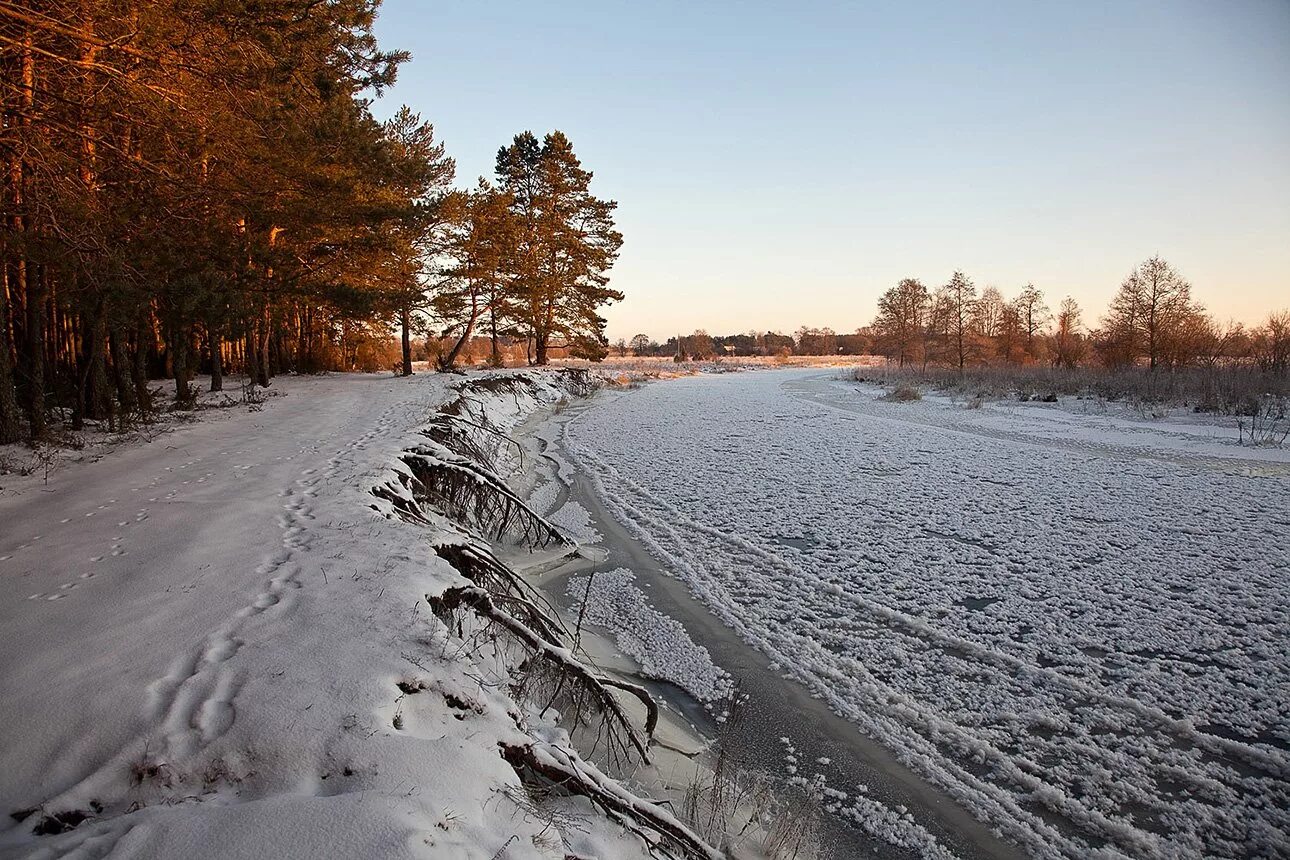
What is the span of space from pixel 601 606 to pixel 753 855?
9.34 feet

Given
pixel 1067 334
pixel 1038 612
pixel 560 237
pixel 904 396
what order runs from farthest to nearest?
pixel 1067 334 → pixel 560 237 → pixel 904 396 → pixel 1038 612

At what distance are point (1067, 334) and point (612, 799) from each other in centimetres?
5574

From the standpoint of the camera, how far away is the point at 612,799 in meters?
2.27

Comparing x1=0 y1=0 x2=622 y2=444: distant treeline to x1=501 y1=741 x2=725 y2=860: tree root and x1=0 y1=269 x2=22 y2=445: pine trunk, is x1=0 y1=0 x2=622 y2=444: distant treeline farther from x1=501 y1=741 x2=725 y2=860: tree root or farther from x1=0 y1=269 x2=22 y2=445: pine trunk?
x1=501 y1=741 x2=725 y2=860: tree root

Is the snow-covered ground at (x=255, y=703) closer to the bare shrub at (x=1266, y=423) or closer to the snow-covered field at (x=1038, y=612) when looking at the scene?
the snow-covered field at (x=1038, y=612)

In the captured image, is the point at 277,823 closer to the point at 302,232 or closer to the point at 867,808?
the point at 867,808

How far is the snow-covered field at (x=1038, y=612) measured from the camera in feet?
9.98

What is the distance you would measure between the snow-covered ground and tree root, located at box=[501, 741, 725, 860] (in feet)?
0.11

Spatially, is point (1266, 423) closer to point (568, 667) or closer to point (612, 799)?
point (568, 667)

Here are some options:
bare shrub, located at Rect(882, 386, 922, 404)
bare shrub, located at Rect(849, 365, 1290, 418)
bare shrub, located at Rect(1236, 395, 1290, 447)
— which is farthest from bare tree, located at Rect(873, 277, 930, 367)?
bare shrub, located at Rect(1236, 395, 1290, 447)

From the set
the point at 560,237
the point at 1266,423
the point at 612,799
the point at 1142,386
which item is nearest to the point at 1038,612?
the point at 612,799

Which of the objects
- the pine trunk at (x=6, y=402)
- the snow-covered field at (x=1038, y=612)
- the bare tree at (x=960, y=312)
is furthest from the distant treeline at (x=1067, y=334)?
the pine trunk at (x=6, y=402)

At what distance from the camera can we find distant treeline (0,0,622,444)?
5766 mm

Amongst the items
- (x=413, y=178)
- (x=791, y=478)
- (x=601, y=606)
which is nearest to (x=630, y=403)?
(x=413, y=178)
